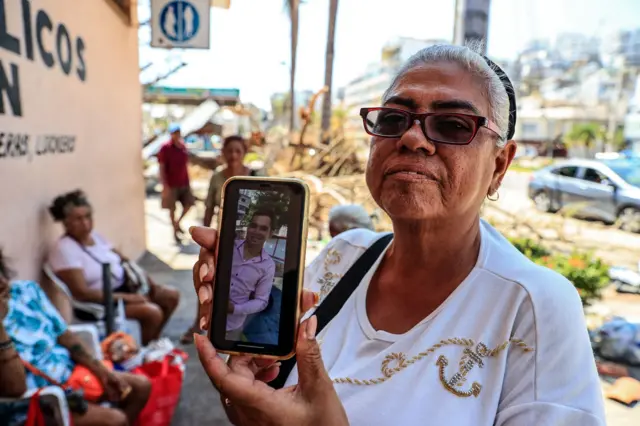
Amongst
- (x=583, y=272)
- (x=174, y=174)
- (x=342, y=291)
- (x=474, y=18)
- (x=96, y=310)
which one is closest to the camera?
(x=342, y=291)

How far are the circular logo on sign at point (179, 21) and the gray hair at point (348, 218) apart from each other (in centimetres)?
317

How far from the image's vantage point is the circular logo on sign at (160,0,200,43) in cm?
528

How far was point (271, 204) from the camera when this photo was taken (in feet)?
3.26

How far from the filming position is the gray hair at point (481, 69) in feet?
3.89

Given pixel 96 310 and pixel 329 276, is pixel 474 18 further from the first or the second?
pixel 96 310

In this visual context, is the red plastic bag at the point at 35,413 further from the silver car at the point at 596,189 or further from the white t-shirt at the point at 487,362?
the silver car at the point at 596,189

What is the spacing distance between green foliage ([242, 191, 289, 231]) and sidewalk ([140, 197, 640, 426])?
103 inches

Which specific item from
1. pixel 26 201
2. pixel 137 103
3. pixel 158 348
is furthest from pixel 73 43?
pixel 158 348

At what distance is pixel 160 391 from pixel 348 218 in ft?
5.38

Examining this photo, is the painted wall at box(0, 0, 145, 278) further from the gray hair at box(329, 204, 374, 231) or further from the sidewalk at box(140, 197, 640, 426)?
the gray hair at box(329, 204, 374, 231)

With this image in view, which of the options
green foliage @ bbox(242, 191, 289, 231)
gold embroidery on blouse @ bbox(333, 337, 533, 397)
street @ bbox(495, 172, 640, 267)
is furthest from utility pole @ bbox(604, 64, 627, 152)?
green foliage @ bbox(242, 191, 289, 231)

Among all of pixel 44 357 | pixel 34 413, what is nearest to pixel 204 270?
pixel 34 413

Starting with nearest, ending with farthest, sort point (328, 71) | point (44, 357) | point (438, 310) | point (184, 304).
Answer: point (438, 310), point (44, 357), point (184, 304), point (328, 71)

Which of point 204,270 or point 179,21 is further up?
point 179,21
